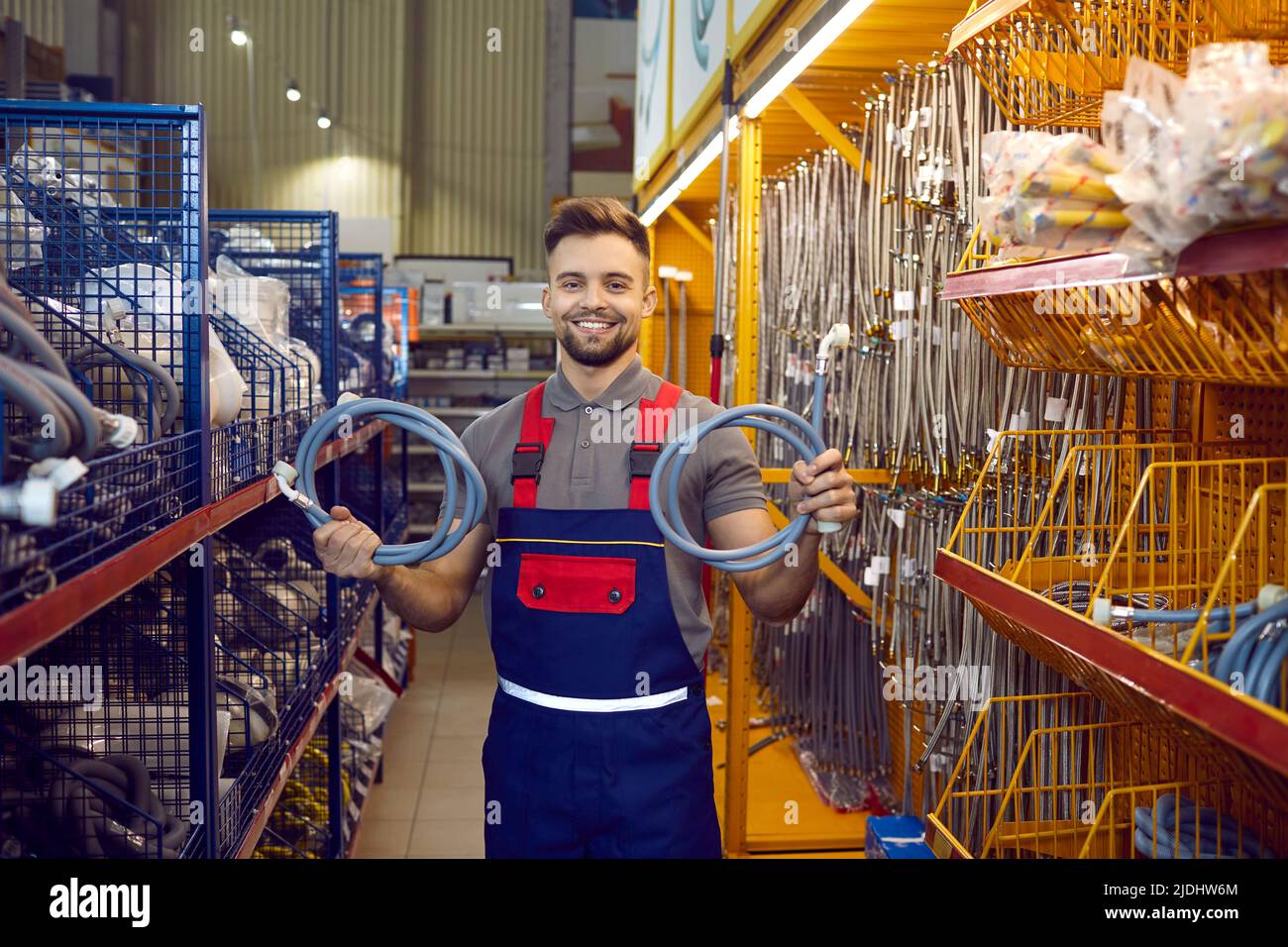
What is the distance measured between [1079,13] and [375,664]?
4183mm

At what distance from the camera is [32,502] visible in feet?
4.12

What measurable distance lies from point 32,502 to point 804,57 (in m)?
2.34

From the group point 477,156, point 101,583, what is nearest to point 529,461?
point 101,583

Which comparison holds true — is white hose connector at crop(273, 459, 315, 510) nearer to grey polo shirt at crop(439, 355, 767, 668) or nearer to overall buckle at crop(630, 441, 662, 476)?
grey polo shirt at crop(439, 355, 767, 668)

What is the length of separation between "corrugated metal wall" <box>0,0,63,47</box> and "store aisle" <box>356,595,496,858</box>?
701 cm

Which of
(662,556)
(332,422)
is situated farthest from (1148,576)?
(332,422)

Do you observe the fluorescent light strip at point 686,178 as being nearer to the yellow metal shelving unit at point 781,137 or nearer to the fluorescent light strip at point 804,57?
the yellow metal shelving unit at point 781,137

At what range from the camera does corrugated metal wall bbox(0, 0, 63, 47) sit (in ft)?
32.9

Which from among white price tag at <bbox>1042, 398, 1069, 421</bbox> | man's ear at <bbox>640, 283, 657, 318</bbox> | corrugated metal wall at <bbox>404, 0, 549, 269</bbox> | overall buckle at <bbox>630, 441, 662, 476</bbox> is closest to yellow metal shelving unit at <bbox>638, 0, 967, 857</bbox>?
man's ear at <bbox>640, 283, 657, 318</bbox>

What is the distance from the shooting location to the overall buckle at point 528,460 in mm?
2156

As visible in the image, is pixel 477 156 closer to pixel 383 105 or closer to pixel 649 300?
pixel 383 105
